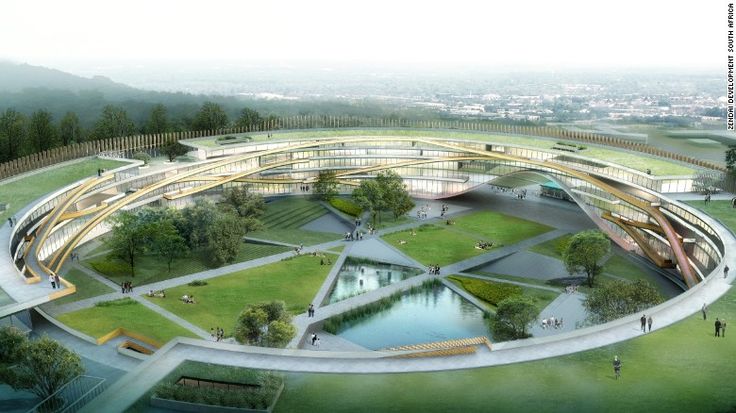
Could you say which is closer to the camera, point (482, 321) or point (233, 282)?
point (482, 321)

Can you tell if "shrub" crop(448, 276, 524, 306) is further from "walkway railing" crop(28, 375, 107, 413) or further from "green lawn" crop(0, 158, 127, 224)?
"green lawn" crop(0, 158, 127, 224)

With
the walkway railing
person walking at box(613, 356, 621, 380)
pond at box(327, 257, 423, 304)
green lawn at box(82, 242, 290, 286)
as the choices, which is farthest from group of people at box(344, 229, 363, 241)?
person walking at box(613, 356, 621, 380)

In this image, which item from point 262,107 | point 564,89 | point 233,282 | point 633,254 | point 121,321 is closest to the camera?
point 121,321

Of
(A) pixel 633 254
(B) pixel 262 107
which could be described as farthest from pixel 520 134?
(B) pixel 262 107

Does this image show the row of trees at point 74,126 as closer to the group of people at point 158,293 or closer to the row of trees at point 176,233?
the row of trees at point 176,233

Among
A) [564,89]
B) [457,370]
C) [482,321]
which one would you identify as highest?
[564,89]

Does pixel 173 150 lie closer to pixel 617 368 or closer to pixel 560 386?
pixel 560 386

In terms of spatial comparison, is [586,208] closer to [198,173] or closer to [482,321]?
[482,321]
